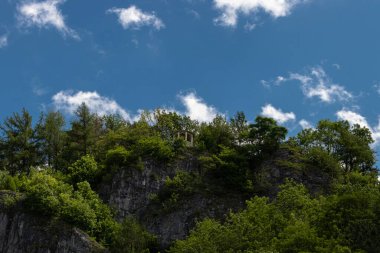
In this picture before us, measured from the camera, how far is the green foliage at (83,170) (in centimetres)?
5372

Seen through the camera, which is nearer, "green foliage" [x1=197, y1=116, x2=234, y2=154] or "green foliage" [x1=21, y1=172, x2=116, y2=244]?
"green foliage" [x1=21, y1=172, x2=116, y2=244]

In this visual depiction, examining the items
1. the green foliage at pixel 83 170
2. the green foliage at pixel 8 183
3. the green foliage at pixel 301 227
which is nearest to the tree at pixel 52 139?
the green foliage at pixel 83 170

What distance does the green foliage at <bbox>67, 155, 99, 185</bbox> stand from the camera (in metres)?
53.7

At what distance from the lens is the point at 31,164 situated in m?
59.1

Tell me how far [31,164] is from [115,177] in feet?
38.8

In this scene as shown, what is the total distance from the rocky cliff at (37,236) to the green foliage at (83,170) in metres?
8.77

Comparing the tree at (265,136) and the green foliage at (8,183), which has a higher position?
the tree at (265,136)

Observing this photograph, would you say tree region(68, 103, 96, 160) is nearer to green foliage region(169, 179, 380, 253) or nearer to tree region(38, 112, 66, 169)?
tree region(38, 112, 66, 169)

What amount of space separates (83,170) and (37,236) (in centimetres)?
1102

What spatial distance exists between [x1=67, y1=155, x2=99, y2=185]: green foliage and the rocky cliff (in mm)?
8768

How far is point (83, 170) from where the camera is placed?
54000 millimetres

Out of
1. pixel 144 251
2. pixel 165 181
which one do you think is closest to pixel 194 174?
pixel 165 181

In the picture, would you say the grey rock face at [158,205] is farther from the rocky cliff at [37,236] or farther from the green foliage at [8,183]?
the green foliage at [8,183]

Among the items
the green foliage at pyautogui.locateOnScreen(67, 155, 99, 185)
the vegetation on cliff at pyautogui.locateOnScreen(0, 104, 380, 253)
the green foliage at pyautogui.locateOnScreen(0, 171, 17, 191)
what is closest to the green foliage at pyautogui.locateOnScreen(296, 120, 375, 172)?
the vegetation on cliff at pyautogui.locateOnScreen(0, 104, 380, 253)
